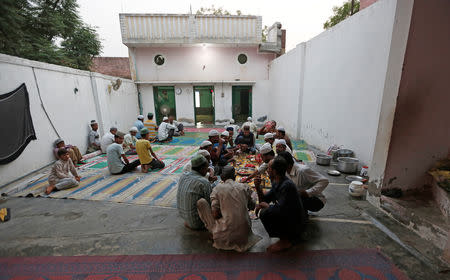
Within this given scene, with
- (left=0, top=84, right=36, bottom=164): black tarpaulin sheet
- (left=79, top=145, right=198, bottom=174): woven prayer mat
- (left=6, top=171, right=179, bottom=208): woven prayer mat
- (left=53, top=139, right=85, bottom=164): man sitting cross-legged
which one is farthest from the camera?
(left=53, top=139, right=85, bottom=164): man sitting cross-legged

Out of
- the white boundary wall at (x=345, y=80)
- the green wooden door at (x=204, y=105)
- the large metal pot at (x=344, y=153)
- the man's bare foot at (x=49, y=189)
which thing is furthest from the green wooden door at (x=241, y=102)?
the man's bare foot at (x=49, y=189)

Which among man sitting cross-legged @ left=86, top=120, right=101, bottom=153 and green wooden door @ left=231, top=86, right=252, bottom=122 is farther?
green wooden door @ left=231, top=86, right=252, bottom=122

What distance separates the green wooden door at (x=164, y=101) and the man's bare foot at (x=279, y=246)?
12275 millimetres

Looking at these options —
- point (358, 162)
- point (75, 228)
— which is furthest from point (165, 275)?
point (358, 162)

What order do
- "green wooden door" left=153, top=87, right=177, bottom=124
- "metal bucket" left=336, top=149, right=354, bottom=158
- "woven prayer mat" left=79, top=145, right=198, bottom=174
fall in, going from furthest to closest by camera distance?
"green wooden door" left=153, top=87, right=177, bottom=124
"woven prayer mat" left=79, top=145, right=198, bottom=174
"metal bucket" left=336, top=149, right=354, bottom=158

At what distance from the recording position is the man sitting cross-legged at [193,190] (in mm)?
2746

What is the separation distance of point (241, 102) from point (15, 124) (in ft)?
36.5

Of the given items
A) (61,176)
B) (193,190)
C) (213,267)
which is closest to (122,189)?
(61,176)

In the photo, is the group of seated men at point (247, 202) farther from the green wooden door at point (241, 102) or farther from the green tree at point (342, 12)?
the green tree at point (342, 12)

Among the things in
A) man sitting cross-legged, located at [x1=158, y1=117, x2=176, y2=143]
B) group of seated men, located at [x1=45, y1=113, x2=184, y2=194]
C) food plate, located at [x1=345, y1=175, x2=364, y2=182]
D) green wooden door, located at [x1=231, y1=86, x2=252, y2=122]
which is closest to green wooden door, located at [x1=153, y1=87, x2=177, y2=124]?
green wooden door, located at [x1=231, y1=86, x2=252, y2=122]

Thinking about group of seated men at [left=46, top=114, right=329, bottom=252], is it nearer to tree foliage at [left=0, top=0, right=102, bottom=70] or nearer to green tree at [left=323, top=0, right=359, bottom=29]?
tree foliage at [left=0, top=0, right=102, bottom=70]

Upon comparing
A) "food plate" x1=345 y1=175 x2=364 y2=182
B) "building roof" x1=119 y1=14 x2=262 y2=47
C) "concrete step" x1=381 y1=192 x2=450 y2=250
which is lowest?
"food plate" x1=345 y1=175 x2=364 y2=182

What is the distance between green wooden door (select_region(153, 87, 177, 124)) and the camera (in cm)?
1343

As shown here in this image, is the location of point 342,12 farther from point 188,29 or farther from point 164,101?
point 164,101
